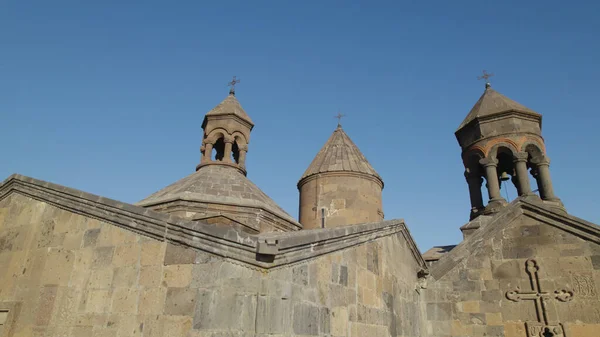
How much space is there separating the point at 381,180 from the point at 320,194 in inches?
85.4

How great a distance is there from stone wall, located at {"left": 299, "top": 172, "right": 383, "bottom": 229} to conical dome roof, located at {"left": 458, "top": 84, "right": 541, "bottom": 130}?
3297 mm

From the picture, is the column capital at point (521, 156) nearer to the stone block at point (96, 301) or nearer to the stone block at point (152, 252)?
the stone block at point (152, 252)

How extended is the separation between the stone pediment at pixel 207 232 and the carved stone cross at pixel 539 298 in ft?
9.17

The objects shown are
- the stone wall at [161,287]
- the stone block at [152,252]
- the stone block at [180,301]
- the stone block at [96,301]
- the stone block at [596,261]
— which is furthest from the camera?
the stone block at [596,261]

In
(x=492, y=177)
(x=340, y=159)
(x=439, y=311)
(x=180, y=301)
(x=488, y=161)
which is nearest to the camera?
(x=180, y=301)

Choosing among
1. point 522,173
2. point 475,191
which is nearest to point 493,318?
point 522,173

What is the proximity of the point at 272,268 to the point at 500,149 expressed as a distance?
8517mm

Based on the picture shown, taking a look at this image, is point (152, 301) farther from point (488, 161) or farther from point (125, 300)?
point (488, 161)

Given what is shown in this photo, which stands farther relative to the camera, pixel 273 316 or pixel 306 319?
pixel 306 319

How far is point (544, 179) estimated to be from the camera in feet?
31.0

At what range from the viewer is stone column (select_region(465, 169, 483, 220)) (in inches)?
393

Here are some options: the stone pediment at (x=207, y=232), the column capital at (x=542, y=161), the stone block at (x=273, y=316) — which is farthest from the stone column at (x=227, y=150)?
the column capital at (x=542, y=161)

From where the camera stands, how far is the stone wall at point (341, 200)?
1162 cm

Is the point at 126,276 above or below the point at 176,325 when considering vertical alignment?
above
